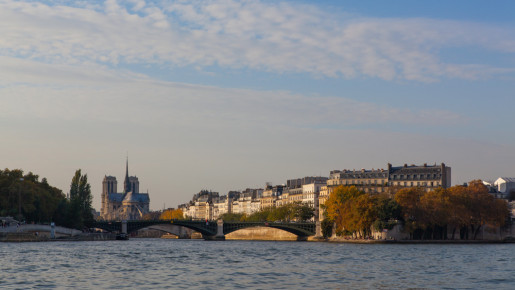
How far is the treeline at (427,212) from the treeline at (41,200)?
147 feet

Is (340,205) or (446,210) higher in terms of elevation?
(340,205)

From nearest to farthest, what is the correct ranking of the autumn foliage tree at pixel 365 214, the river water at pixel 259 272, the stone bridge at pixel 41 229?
1. the river water at pixel 259 272
2. the stone bridge at pixel 41 229
3. the autumn foliage tree at pixel 365 214

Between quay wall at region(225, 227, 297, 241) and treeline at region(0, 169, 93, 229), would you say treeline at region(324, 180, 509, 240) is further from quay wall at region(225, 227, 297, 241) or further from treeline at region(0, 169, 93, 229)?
treeline at region(0, 169, 93, 229)

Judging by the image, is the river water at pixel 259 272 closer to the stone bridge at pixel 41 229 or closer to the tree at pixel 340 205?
the stone bridge at pixel 41 229

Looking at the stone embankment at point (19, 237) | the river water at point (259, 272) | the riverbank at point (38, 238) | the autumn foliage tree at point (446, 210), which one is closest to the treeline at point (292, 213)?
the autumn foliage tree at point (446, 210)

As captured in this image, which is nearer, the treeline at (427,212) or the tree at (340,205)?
the treeline at (427,212)

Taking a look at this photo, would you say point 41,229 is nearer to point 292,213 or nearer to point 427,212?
point 427,212

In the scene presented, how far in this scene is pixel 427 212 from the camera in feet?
388

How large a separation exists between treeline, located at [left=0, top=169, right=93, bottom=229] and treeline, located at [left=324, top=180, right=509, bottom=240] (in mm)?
44780

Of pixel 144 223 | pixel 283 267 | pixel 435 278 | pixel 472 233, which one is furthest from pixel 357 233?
pixel 435 278

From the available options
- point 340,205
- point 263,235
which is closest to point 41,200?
point 340,205

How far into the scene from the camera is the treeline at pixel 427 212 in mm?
118375

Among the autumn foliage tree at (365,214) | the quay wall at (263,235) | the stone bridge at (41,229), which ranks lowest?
the quay wall at (263,235)

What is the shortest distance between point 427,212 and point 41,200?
58.3 metres
